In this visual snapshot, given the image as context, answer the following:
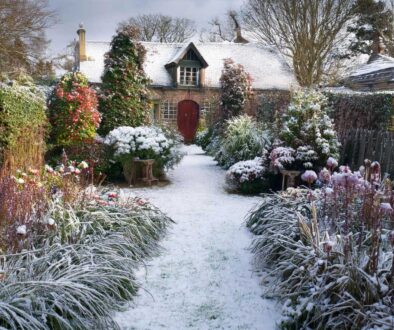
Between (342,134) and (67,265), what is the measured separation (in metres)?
7.89

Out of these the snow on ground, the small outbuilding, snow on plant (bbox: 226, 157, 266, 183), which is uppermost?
the small outbuilding

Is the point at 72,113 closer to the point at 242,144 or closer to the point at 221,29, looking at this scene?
the point at 242,144

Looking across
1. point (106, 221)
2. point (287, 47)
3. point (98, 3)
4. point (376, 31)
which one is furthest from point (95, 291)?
point (376, 31)

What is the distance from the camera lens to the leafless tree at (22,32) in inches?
645

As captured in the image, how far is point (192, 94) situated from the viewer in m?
21.8

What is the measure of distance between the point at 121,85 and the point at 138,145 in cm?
225

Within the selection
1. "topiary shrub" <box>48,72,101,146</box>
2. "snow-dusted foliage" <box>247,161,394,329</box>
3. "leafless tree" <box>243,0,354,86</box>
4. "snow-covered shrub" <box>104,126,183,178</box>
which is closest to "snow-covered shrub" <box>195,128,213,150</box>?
"snow-covered shrub" <box>104,126,183,178</box>

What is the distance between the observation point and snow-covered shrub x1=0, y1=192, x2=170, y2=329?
2.93 metres

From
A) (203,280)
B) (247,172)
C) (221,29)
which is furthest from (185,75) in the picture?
(203,280)

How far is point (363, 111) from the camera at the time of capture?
37.1 feet

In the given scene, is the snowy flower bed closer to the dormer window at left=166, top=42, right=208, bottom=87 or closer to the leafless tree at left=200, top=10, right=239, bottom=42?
the dormer window at left=166, top=42, right=208, bottom=87

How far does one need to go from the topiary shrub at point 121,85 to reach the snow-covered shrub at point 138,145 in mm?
1241

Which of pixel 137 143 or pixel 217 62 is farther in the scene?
pixel 217 62

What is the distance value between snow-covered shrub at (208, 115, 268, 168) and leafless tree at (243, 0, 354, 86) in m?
11.8
